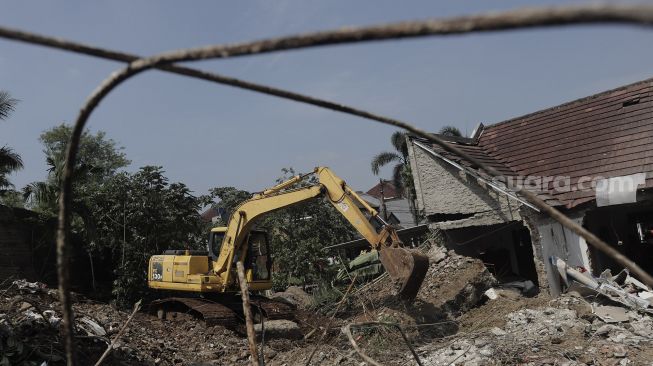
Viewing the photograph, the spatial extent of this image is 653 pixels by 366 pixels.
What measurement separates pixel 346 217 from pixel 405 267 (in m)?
1.89

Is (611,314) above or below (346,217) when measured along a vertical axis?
below

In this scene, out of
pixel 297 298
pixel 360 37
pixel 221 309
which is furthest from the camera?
pixel 297 298

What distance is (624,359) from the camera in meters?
7.84

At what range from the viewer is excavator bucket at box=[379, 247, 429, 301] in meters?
10.2

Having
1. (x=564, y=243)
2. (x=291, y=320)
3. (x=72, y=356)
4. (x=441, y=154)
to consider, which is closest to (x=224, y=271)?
(x=291, y=320)

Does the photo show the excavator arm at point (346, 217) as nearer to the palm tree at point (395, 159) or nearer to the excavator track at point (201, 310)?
the excavator track at point (201, 310)

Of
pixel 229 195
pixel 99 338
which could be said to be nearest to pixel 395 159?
pixel 229 195

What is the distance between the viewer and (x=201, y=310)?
1275 centimetres

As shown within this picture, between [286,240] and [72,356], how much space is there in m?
21.1

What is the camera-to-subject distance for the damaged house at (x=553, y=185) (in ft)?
40.0

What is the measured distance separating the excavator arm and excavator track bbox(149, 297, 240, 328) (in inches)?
29.1

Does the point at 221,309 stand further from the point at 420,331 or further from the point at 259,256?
the point at 420,331

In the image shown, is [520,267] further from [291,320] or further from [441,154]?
[291,320]

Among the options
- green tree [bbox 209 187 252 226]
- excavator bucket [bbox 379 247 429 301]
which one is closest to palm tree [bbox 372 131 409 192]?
green tree [bbox 209 187 252 226]
